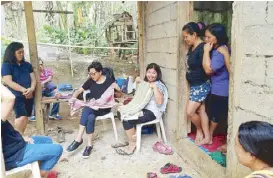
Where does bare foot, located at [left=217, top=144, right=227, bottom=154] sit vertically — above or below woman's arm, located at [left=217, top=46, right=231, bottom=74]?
below

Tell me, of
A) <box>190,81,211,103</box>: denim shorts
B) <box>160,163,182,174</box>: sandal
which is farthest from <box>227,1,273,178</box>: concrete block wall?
<box>190,81,211,103</box>: denim shorts

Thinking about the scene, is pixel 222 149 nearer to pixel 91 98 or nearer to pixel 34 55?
pixel 91 98

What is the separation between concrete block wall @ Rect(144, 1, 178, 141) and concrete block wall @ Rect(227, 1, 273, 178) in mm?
1348

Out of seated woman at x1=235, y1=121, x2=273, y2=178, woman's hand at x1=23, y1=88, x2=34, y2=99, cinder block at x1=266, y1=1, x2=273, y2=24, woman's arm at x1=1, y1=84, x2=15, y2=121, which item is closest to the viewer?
seated woman at x1=235, y1=121, x2=273, y2=178

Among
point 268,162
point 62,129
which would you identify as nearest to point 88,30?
point 62,129

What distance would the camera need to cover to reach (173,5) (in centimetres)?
352

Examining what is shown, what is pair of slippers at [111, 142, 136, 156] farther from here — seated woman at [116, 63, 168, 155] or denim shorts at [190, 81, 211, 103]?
denim shorts at [190, 81, 211, 103]

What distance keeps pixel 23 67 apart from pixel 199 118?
8.96ft

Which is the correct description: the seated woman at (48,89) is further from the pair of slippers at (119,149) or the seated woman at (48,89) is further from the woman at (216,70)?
the woman at (216,70)

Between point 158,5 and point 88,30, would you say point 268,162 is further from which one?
point 88,30

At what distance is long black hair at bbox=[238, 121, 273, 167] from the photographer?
136 cm

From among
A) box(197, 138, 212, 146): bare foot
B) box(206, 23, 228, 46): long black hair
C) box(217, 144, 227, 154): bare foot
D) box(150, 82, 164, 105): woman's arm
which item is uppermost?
box(206, 23, 228, 46): long black hair

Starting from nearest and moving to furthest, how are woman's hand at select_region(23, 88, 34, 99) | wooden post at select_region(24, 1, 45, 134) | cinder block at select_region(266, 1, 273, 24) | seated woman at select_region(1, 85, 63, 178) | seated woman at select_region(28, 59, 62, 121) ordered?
1. cinder block at select_region(266, 1, 273, 24)
2. seated woman at select_region(1, 85, 63, 178)
3. woman's hand at select_region(23, 88, 34, 99)
4. wooden post at select_region(24, 1, 45, 134)
5. seated woman at select_region(28, 59, 62, 121)

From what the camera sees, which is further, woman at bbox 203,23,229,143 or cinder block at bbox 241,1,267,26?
woman at bbox 203,23,229,143
